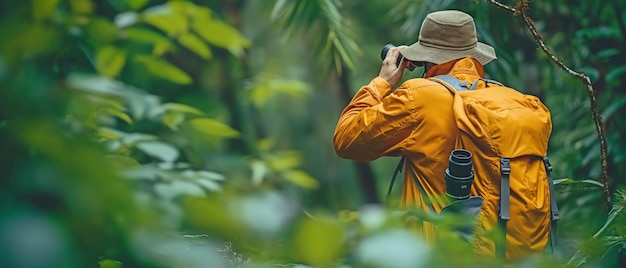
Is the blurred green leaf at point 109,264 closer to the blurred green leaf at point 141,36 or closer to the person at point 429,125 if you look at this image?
the blurred green leaf at point 141,36

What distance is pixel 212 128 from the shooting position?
4.95 ft

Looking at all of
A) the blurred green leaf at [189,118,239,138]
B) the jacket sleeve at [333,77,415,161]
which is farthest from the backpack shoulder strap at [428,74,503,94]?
the blurred green leaf at [189,118,239,138]

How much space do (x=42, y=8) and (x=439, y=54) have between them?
Result: 169cm

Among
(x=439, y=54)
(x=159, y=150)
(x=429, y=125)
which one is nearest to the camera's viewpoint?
(x=159, y=150)

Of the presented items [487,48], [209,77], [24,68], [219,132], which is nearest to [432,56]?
[487,48]

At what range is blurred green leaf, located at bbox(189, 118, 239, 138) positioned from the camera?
1474 millimetres

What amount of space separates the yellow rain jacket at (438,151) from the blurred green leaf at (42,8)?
144 cm

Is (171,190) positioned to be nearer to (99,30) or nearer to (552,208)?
(99,30)

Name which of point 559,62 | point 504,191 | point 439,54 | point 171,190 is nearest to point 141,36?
point 171,190

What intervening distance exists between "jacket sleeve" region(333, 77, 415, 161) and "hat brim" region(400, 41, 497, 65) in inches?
4.9

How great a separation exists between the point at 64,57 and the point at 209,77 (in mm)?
3475

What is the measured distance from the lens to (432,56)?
2166 mm

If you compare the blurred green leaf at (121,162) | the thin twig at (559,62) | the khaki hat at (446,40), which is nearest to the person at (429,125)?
the khaki hat at (446,40)

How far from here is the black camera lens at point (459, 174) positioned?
187 cm
